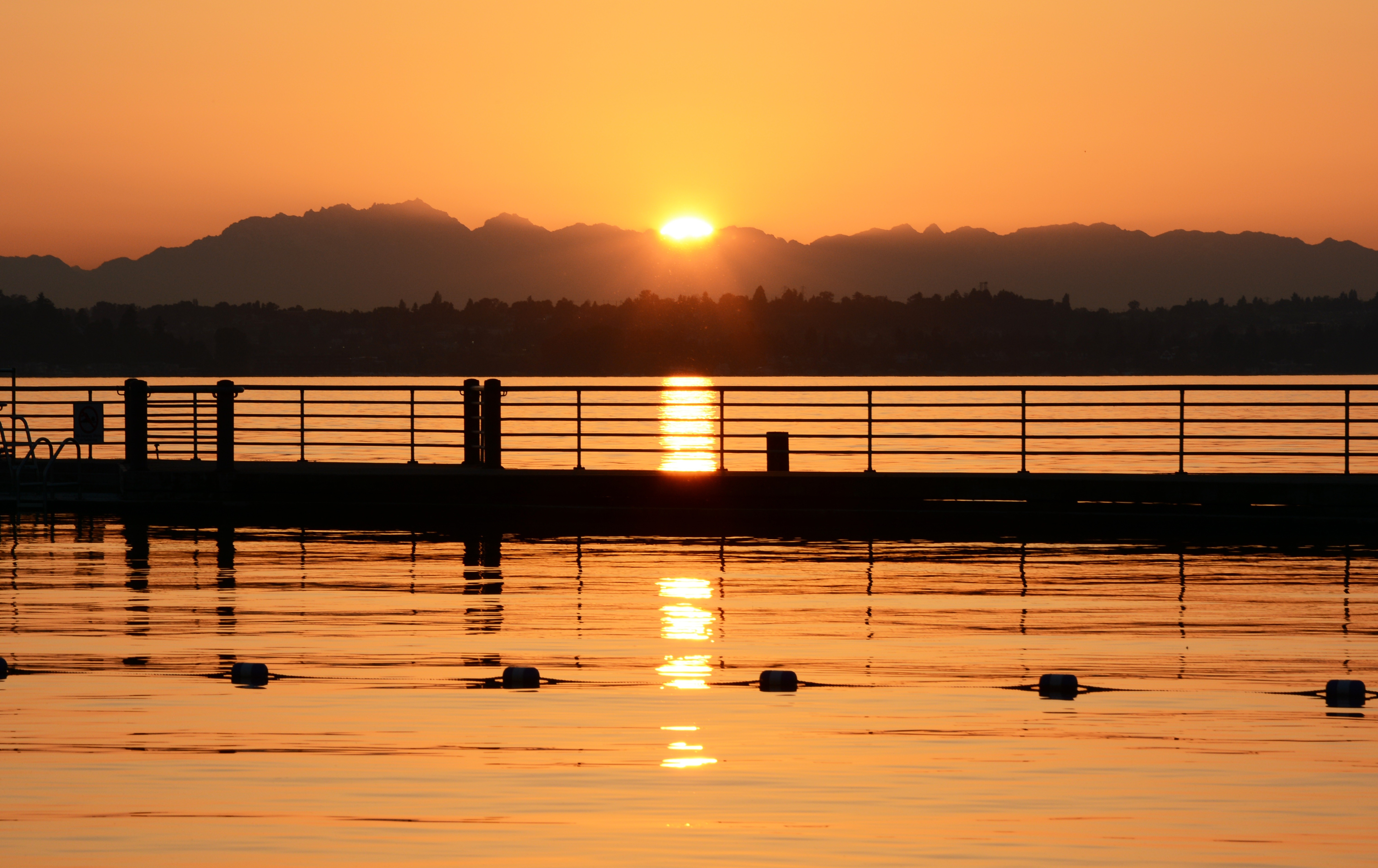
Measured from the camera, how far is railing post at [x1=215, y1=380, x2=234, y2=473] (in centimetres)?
2945

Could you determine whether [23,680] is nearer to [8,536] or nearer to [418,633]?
[418,633]

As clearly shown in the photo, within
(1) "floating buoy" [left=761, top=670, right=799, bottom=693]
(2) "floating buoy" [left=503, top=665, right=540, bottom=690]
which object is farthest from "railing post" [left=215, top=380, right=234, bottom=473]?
(1) "floating buoy" [left=761, top=670, right=799, bottom=693]

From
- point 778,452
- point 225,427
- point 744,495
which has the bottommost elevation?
point 744,495

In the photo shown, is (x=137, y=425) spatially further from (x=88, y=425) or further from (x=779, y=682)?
(x=779, y=682)

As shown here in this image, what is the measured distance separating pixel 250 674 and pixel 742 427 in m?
117

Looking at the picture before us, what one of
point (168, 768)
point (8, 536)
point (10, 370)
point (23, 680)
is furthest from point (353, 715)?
point (10, 370)

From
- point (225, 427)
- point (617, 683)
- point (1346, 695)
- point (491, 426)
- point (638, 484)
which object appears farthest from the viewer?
point (225, 427)

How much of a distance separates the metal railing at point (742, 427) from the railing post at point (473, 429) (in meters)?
0.04

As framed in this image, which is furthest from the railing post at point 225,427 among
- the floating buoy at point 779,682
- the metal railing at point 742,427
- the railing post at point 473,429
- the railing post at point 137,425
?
the floating buoy at point 779,682

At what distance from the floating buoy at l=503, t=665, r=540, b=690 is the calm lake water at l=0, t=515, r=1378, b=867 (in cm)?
13

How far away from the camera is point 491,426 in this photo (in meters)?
28.7

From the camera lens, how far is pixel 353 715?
36.9 ft

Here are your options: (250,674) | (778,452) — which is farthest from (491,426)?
(250,674)

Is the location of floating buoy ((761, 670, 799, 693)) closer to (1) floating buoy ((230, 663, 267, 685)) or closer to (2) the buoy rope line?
(2) the buoy rope line
